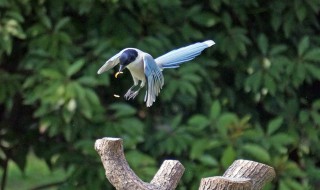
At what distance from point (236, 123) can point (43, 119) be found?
3.57 ft

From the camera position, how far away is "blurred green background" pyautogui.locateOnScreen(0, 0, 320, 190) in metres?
5.41

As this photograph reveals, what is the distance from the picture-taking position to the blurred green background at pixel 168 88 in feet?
17.8

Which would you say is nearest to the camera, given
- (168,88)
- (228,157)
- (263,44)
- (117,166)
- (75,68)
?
(117,166)

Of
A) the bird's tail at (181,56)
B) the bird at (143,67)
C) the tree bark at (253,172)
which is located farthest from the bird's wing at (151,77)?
the tree bark at (253,172)

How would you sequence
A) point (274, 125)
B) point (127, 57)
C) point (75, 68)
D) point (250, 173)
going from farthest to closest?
point (274, 125) → point (75, 68) → point (250, 173) → point (127, 57)

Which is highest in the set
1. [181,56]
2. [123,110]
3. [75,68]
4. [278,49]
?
[181,56]

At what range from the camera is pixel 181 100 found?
5.73 meters

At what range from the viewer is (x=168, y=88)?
5.54m

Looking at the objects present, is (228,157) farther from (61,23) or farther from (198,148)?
(61,23)

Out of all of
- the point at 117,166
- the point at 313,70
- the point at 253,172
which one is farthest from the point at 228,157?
the point at 117,166

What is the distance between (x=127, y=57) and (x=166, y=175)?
1.70 ft

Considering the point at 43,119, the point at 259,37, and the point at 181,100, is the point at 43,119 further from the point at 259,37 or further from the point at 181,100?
the point at 259,37

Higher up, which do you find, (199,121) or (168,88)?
(168,88)

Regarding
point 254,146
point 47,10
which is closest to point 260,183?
point 254,146
